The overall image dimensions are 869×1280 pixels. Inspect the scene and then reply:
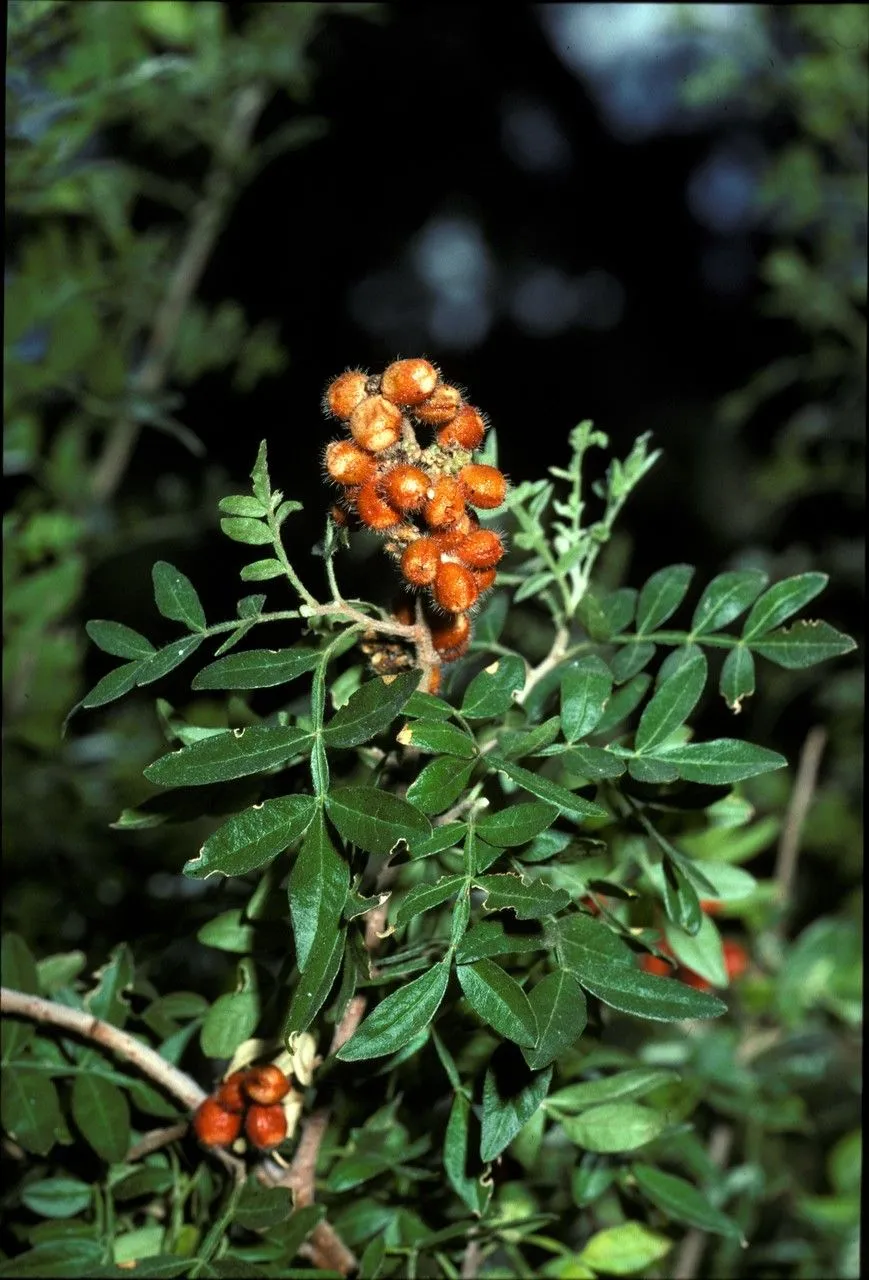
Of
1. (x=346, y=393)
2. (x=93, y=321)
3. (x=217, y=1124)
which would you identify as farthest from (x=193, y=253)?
(x=217, y=1124)

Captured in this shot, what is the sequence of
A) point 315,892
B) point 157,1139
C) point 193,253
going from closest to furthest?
point 315,892 < point 157,1139 < point 193,253

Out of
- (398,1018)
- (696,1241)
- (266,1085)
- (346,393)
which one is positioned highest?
(346,393)

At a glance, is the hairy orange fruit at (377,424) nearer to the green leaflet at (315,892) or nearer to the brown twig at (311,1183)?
the green leaflet at (315,892)

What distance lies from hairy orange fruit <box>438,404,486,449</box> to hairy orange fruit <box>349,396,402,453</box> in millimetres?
25

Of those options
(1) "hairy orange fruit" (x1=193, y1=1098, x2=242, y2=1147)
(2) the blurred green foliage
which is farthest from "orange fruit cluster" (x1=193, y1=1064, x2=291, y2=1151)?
(2) the blurred green foliage

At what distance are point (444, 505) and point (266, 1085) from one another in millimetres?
304

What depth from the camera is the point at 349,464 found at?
630 millimetres

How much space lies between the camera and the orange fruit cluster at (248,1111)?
0.67 meters

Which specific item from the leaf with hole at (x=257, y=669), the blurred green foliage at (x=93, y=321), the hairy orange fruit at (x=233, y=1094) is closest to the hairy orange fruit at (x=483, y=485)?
the leaf with hole at (x=257, y=669)

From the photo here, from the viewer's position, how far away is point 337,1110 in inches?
31.3

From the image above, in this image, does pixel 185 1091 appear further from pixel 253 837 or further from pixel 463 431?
pixel 463 431

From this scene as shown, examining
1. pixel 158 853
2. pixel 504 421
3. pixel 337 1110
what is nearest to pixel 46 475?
pixel 158 853

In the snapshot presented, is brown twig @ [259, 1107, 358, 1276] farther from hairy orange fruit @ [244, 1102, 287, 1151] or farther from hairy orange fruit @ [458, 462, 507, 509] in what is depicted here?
hairy orange fruit @ [458, 462, 507, 509]

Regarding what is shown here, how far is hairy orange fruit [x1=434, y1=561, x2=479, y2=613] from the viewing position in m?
0.61
